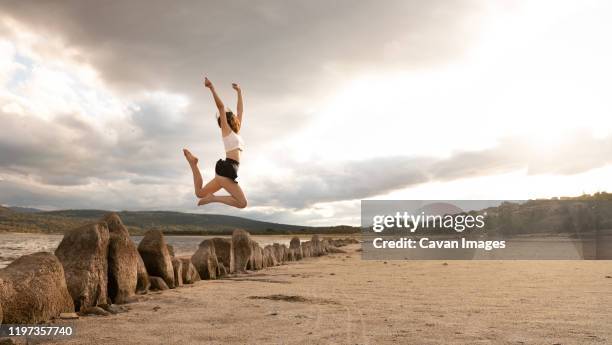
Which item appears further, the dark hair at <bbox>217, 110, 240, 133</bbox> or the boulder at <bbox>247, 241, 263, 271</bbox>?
the boulder at <bbox>247, 241, 263, 271</bbox>

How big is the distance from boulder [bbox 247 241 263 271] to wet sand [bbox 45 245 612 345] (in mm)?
5418

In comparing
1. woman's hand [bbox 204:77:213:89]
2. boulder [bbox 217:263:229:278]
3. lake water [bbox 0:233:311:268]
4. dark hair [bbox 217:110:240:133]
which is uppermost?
woman's hand [bbox 204:77:213:89]

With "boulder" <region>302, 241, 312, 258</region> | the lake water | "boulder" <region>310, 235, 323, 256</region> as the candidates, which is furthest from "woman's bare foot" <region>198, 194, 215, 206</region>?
"boulder" <region>310, 235, 323, 256</region>

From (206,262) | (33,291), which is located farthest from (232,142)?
(206,262)

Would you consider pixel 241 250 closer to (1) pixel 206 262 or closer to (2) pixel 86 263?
(1) pixel 206 262

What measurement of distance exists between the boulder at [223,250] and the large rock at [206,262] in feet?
3.15

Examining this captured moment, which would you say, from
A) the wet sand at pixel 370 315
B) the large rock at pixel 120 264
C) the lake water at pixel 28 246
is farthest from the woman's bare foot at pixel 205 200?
the lake water at pixel 28 246

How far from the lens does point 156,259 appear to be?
9914 millimetres

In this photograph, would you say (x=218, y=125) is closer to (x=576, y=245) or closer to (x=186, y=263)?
(x=186, y=263)

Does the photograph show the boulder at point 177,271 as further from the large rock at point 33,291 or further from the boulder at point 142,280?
the large rock at point 33,291

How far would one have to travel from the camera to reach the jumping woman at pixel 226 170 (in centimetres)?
461

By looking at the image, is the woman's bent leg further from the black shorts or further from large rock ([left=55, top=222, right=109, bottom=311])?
large rock ([left=55, top=222, right=109, bottom=311])

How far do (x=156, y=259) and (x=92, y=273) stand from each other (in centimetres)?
240

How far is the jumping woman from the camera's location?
4.61m
